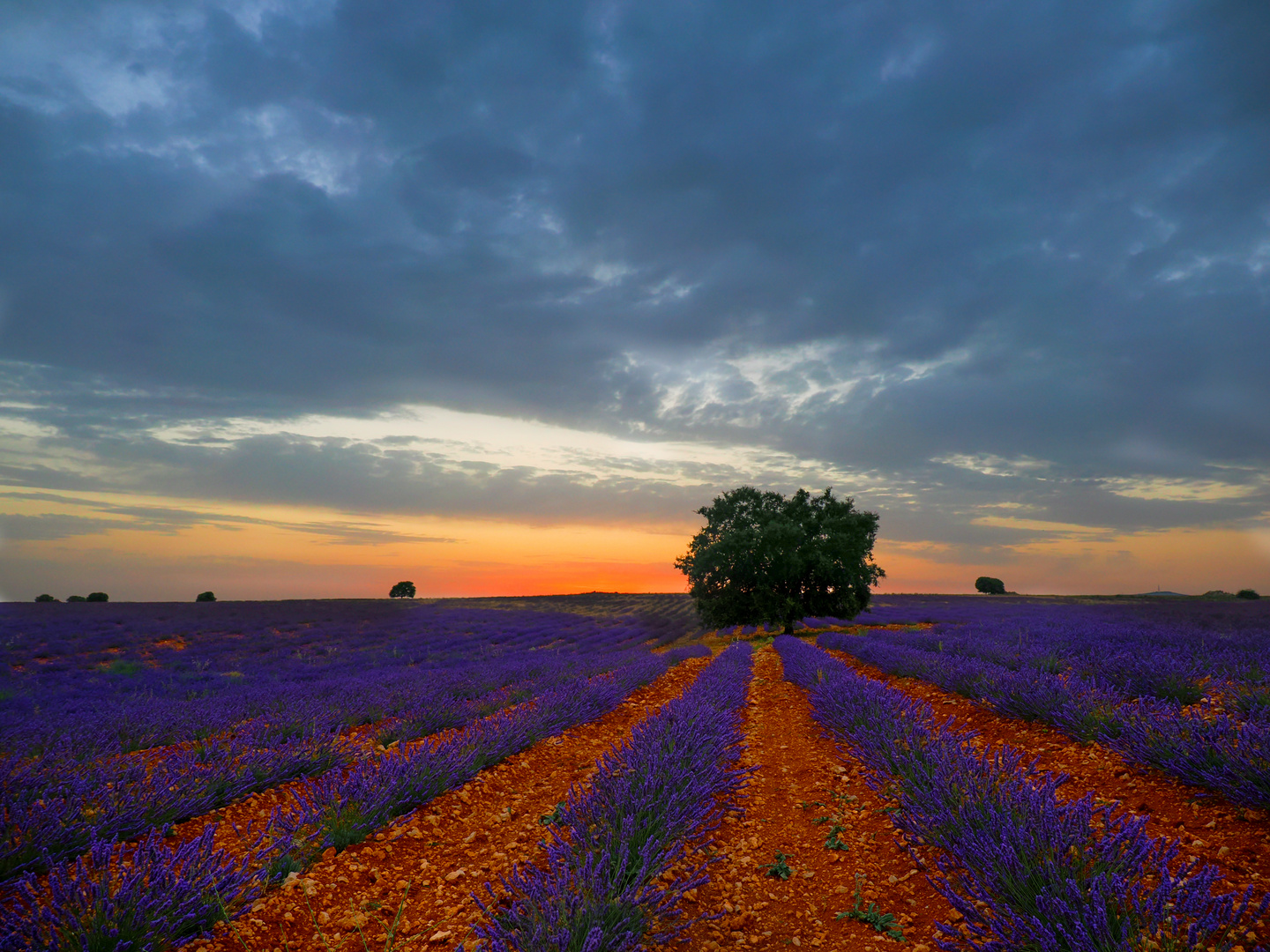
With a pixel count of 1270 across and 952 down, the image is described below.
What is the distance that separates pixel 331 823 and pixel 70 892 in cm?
136

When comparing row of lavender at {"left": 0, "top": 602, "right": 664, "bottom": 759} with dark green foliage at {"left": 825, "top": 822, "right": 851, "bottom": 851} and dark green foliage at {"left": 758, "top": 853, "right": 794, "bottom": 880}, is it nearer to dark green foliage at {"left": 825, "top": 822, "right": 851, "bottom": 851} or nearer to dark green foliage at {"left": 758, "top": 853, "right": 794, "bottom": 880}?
dark green foliage at {"left": 758, "top": 853, "right": 794, "bottom": 880}

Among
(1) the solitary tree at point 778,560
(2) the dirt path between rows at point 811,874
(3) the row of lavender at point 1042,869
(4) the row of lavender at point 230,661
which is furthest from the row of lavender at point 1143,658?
(1) the solitary tree at point 778,560

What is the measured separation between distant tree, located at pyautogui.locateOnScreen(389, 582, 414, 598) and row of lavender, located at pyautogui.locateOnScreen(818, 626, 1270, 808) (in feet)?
166

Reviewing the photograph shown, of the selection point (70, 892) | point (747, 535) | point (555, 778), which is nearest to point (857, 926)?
point (555, 778)

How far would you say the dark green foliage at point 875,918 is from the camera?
2.72 meters

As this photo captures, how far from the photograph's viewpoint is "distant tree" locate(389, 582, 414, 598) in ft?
168

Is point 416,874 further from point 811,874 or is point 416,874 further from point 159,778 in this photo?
point 811,874

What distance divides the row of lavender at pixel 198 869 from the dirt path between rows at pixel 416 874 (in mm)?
116

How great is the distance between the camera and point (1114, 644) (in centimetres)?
902

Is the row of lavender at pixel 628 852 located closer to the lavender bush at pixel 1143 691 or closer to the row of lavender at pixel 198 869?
the row of lavender at pixel 198 869

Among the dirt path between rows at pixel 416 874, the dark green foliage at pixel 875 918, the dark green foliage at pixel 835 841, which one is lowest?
the dirt path between rows at pixel 416 874

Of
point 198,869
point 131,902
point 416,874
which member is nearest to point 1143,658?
point 416,874

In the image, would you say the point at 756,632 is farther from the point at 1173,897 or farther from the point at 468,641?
the point at 1173,897

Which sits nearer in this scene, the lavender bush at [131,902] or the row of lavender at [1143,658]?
the lavender bush at [131,902]
